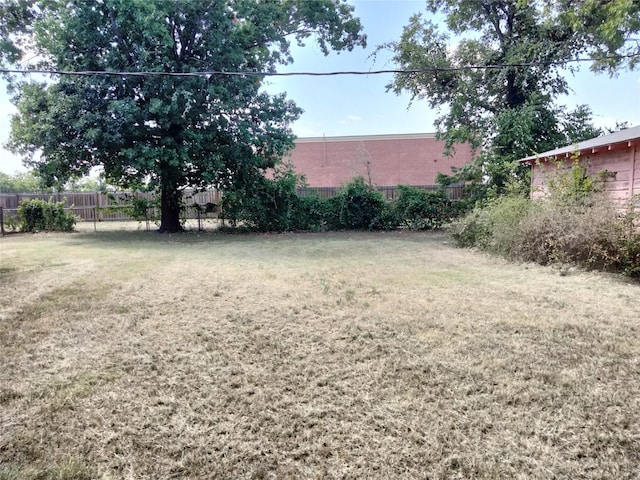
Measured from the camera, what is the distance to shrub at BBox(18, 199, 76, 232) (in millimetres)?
12625

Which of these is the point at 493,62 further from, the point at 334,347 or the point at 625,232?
the point at 334,347

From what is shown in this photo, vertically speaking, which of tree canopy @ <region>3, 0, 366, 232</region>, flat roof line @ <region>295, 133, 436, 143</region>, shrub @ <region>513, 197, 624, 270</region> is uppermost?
flat roof line @ <region>295, 133, 436, 143</region>

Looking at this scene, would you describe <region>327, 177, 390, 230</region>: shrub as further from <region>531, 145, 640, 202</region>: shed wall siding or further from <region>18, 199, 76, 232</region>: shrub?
<region>18, 199, 76, 232</region>: shrub

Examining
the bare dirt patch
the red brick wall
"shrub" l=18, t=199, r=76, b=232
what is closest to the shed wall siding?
the bare dirt patch

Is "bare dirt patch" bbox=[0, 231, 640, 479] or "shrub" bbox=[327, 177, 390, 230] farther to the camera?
"shrub" bbox=[327, 177, 390, 230]

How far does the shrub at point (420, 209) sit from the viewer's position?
13.1 m

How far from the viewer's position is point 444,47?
14953 mm

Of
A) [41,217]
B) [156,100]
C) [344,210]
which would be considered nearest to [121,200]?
[41,217]

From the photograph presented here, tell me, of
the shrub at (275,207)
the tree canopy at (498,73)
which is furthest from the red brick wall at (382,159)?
the shrub at (275,207)

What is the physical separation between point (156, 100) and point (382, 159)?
57.4ft

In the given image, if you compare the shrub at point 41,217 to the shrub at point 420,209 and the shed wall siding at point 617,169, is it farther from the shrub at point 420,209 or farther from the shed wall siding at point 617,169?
the shed wall siding at point 617,169

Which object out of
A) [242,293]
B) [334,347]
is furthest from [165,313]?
[334,347]

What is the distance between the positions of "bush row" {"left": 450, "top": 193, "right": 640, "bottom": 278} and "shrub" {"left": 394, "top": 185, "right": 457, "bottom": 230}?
5242mm

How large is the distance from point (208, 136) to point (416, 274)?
781 centimetres
